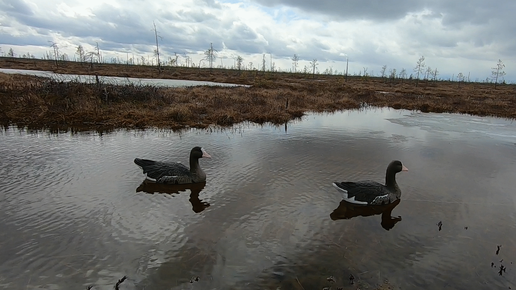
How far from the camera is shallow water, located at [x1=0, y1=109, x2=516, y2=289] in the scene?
5703 millimetres

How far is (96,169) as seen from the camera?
10.7 metres

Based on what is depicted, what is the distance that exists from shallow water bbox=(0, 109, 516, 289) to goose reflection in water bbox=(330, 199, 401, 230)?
0.05 meters

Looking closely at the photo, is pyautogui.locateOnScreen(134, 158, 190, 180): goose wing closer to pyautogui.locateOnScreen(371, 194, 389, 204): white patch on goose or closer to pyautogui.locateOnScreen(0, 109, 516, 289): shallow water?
pyautogui.locateOnScreen(0, 109, 516, 289): shallow water

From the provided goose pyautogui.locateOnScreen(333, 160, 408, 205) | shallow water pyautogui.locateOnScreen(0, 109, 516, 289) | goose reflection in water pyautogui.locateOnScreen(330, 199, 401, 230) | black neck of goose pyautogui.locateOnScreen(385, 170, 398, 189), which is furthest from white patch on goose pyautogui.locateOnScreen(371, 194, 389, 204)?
black neck of goose pyautogui.locateOnScreen(385, 170, 398, 189)

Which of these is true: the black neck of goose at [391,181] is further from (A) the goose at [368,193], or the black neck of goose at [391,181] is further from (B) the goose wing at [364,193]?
(B) the goose wing at [364,193]

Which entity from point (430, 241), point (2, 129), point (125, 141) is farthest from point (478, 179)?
point (2, 129)

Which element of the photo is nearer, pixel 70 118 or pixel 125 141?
pixel 125 141

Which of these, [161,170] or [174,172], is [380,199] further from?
[161,170]

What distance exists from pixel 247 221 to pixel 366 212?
3.32m

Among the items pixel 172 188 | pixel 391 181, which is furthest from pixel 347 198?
pixel 172 188

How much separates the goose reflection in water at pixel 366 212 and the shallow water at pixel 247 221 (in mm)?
52

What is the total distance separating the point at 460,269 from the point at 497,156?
11.2 metres

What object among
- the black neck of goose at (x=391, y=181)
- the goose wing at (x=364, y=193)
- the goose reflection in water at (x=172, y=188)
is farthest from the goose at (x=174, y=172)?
the black neck of goose at (x=391, y=181)

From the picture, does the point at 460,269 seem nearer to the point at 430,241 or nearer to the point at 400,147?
the point at 430,241
